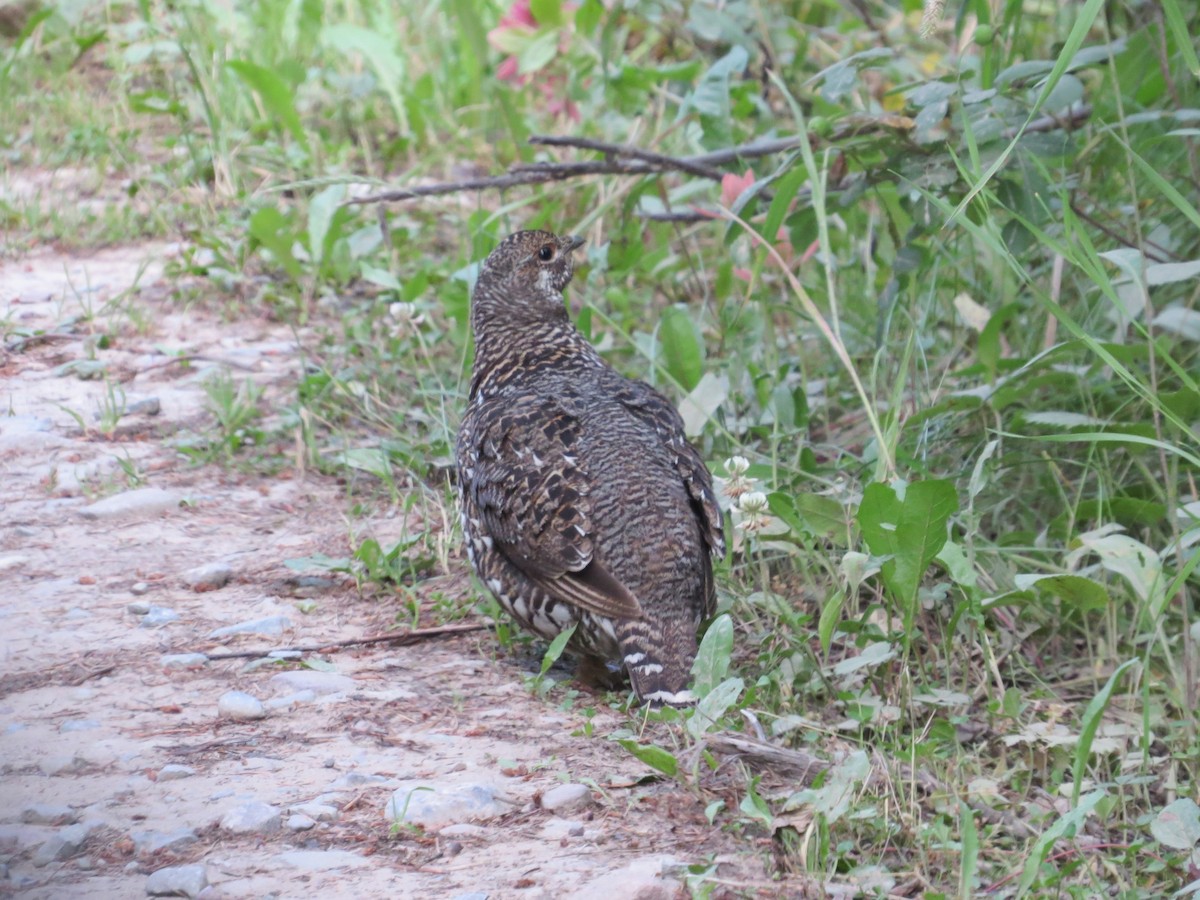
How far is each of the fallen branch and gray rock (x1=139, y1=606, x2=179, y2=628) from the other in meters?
0.29

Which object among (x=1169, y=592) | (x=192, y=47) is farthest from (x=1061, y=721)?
(x=192, y=47)

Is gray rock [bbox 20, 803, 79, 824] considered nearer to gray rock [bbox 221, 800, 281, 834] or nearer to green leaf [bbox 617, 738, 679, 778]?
gray rock [bbox 221, 800, 281, 834]

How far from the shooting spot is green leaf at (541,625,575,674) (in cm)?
390

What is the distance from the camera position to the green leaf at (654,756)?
124 inches

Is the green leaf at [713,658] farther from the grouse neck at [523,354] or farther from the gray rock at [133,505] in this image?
the gray rock at [133,505]

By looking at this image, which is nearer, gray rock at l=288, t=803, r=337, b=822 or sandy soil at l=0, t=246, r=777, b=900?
sandy soil at l=0, t=246, r=777, b=900

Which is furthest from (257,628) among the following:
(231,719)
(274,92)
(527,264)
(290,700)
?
(274,92)

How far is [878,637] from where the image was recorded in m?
3.86

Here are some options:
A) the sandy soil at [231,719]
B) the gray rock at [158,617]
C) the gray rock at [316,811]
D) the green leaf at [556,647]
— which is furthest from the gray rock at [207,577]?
the gray rock at [316,811]

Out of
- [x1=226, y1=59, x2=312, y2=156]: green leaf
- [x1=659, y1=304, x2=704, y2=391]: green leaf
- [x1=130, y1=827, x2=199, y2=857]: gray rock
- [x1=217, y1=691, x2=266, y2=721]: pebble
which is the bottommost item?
[x1=217, y1=691, x2=266, y2=721]: pebble

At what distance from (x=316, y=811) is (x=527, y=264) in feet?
8.81

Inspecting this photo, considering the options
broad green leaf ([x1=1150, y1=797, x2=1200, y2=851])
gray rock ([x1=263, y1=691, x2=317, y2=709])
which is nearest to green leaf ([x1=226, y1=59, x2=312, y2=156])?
gray rock ([x1=263, y1=691, x2=317, y2=709])

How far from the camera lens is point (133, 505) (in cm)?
496

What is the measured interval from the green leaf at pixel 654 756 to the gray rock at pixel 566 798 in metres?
0.14
